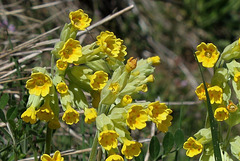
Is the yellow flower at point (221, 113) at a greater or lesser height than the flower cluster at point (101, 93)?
lesser

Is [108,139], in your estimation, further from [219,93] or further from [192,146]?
[219,93]

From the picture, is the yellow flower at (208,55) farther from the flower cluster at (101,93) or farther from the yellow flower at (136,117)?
the yellow flower at (136,117)

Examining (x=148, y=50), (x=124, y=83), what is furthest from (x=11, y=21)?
(x=124, y=83)

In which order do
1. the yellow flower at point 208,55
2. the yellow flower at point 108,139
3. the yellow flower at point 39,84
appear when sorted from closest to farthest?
the yellow flower at point 108,139 < the yellow flower at point 39,84 < the yellow flower at point 208,55

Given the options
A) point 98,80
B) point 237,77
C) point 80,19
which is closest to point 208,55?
point 237,77

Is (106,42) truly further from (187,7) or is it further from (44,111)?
(187,7)

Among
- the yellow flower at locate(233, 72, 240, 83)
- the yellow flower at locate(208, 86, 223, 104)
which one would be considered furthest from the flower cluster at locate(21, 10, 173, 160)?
the yellow flower at locate(233, 72, 240, 83)

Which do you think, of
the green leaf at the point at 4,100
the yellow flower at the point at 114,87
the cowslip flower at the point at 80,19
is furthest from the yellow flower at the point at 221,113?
the green leaf at the point at 4,100
